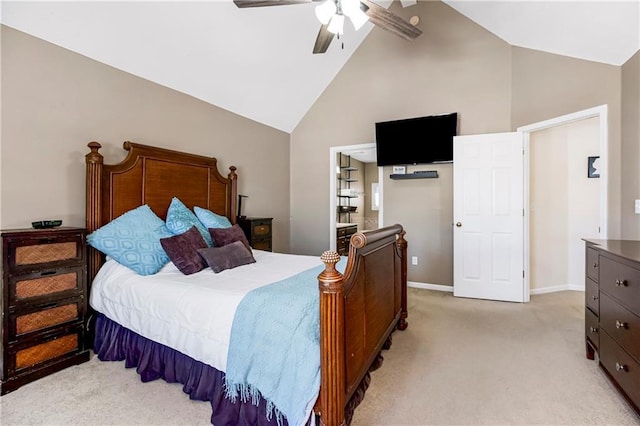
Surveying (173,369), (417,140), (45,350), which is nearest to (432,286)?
(417,140)

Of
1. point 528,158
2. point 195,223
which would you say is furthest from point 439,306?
point 195,223

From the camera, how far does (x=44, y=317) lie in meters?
2.15

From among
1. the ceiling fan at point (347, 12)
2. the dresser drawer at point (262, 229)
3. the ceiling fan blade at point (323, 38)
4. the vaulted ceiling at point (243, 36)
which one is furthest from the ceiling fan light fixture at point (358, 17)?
the dresser drawer at point (262, 229)

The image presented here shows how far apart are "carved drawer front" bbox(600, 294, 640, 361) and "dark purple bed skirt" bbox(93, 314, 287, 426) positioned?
6.23ft

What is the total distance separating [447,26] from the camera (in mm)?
4184

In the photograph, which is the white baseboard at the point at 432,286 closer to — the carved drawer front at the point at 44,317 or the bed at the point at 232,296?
the bed at the point at 232,296

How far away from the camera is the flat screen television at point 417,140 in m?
4.14

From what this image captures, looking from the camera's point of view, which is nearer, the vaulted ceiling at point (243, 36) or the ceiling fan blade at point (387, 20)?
the ceiling fan blade at point (387, 20)

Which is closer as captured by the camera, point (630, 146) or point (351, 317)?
point (351, 317)

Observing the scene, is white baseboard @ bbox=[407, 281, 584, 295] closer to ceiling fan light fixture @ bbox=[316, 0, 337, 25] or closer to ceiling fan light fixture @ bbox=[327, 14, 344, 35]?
ceiling fan light fixture @ bbox=[327, 14, 344, 35]

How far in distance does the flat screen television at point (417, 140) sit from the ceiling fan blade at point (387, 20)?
64.1 inches

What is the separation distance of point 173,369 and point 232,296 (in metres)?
0.77

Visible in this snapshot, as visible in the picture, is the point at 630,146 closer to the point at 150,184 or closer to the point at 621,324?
the point at 621,324

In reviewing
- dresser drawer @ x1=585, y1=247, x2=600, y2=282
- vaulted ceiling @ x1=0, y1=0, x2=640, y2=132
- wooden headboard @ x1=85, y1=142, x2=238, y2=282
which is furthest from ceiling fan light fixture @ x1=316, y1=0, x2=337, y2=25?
dresser drawer @ x1=585, y1=247, x2=600, y2=282
